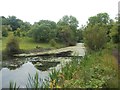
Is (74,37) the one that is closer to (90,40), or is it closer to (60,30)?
(60,30)

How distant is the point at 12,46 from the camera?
18.6 m

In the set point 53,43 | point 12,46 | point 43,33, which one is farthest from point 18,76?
point 43,33

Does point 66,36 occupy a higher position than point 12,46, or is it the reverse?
point 66,36

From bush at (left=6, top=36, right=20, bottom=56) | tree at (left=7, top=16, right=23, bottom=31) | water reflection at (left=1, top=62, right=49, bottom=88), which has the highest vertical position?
tree at (left=7, top=16, right=23, bottom=31)

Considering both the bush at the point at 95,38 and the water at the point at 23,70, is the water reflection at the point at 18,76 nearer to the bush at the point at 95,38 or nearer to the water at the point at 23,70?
the water at the point at 23,70

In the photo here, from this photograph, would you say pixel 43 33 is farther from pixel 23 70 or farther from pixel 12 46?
pixel 23 70

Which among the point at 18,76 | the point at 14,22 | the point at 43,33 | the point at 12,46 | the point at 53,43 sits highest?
the point at 14,22

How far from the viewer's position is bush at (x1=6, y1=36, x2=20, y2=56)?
18094 mm

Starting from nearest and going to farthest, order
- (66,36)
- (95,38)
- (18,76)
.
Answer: (18,76) < (95,38) < (66,36)

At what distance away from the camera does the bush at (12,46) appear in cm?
1809

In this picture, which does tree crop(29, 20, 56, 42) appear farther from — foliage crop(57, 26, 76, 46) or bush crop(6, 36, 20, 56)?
bush crop(6, 36, 20, 56)

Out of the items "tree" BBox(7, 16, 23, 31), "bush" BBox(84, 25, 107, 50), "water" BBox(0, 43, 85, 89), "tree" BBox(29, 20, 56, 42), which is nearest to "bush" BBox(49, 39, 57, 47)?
"tree" BBox(29, 20, 56, 42)

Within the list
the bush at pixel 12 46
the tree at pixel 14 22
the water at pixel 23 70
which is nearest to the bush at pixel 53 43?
the bush at pixel 12 46

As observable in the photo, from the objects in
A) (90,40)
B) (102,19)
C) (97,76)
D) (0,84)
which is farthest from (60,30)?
(97,76)
